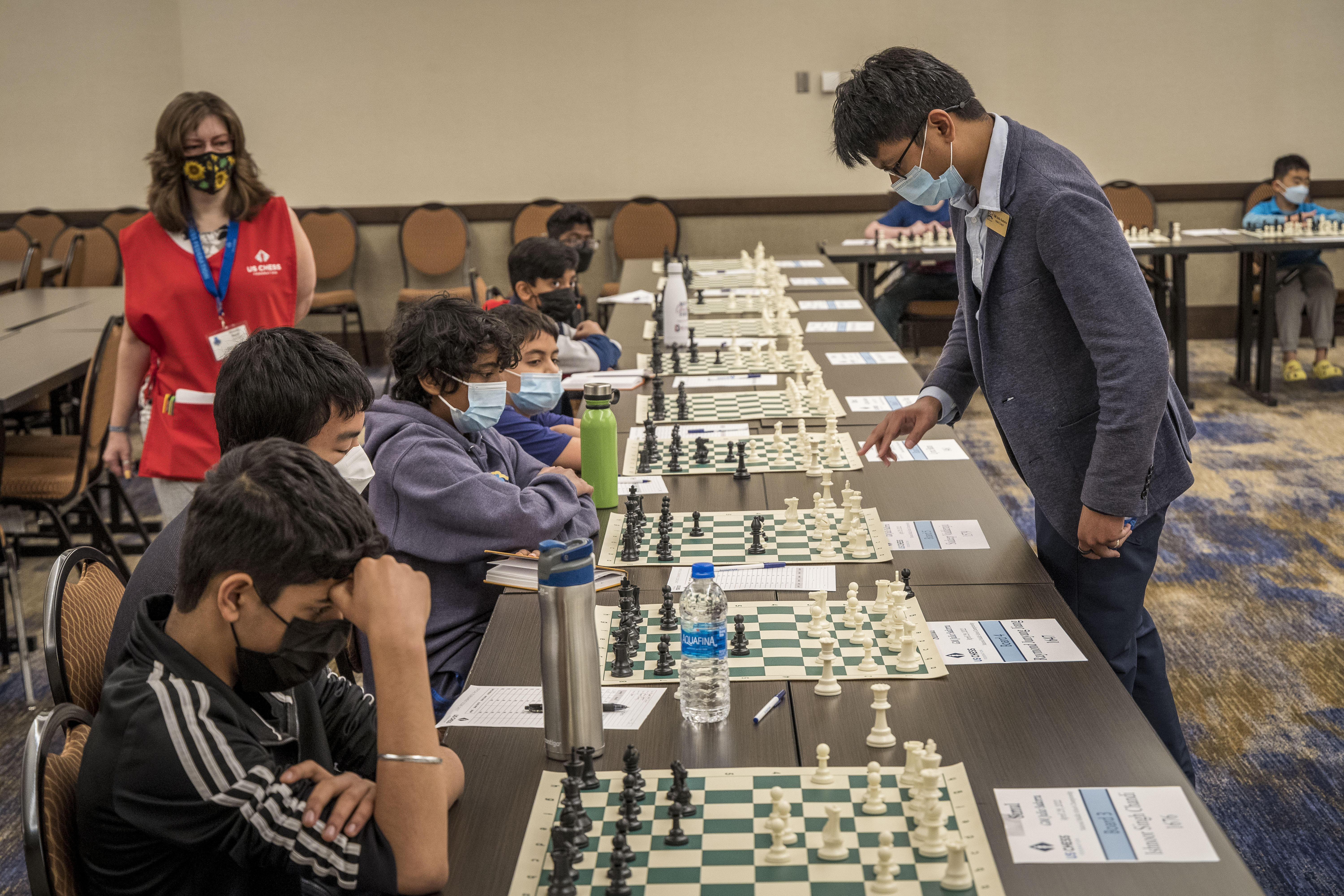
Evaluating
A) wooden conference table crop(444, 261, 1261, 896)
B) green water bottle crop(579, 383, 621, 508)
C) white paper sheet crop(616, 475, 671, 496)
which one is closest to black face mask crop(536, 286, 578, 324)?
white paper sheet crop(616, 475, 671, 496)

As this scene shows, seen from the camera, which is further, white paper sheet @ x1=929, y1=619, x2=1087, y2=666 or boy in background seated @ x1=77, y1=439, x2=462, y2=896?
white paper sheet @ x1=929, y1=619, x2=1087, y2=666

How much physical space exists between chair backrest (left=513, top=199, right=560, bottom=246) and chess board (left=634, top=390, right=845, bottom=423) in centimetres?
463

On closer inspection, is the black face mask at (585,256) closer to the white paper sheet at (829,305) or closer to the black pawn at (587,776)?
the white paper sheet at (829,305)

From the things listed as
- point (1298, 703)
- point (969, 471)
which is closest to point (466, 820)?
point (969, 471)

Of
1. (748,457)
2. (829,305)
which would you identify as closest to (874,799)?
(748,457)

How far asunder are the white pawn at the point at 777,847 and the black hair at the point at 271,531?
545mm

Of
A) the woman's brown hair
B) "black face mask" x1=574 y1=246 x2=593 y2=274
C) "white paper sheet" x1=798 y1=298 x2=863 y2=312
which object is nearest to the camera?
the woman's brown hair

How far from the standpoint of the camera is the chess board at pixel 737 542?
7.27 ft

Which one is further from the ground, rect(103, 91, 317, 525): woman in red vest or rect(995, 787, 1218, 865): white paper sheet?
rect(103, 91, 317, 525): woman in red vest

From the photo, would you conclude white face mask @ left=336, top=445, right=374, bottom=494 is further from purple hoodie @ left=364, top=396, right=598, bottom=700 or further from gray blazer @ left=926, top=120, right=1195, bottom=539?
gray blazer @ left=926, top=120, right=1195, bottom=539

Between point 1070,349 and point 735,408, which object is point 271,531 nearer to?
point 1070,349

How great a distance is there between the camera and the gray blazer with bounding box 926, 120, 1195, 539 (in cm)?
195

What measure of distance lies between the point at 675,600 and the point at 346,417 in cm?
64

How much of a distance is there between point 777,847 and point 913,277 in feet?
19.7
